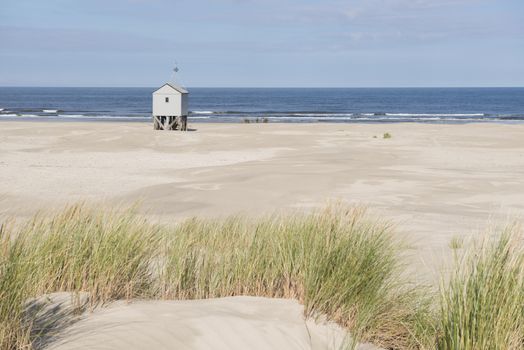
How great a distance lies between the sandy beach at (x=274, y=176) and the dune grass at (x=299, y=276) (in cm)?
74

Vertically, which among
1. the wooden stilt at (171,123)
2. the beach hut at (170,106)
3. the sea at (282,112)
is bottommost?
the sea at (282,112)

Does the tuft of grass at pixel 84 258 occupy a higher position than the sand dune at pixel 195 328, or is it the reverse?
the tuft of grass at pixel 84 258

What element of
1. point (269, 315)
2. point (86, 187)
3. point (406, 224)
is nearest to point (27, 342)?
point (269, 315)

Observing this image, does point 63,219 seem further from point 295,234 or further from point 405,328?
point 405,328

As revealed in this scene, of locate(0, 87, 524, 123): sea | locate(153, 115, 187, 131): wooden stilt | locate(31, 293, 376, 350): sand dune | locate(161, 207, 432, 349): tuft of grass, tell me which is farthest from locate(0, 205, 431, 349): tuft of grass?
locate(0, 87, 524, 123): sea

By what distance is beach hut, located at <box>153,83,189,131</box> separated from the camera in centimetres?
3897

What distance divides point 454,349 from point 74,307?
115 inches

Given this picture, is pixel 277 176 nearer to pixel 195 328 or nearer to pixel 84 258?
pixel 84 258

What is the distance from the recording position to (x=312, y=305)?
5.58 m

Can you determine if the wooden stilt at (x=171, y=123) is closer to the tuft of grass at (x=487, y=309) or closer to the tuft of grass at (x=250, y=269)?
the tuft of grass at (x=250, y=269)

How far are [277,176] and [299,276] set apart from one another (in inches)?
509

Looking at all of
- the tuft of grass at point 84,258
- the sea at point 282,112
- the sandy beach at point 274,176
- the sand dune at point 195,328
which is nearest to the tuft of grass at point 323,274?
the sand dune at point 195,328

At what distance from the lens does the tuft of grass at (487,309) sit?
175 inches

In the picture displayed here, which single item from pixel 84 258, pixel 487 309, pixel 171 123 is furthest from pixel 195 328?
pixel 171 123
